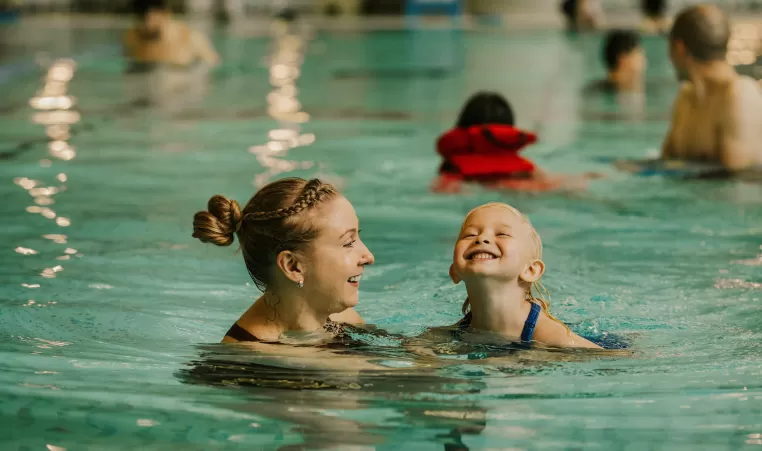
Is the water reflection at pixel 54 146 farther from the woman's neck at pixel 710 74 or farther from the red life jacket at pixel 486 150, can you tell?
the woman's neck at pixel 710 74

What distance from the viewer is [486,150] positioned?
6.36 meters

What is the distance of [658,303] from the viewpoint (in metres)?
4.59

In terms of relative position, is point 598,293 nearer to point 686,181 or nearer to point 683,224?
point 683,224

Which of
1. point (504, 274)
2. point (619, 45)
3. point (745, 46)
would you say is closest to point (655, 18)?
point (745, 46)

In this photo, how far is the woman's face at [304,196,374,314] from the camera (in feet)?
11.1

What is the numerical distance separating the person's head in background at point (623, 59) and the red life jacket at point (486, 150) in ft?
19.3

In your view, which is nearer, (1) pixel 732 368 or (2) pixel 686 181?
(1) pixel 732 368

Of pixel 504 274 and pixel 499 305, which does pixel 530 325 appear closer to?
pixel 499 305

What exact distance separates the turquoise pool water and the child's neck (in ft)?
0.41

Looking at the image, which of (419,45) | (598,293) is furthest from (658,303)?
(419,45)

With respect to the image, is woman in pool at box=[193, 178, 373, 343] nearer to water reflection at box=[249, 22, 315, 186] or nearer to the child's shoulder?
the child's shoulder

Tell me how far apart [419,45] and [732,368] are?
15613mm

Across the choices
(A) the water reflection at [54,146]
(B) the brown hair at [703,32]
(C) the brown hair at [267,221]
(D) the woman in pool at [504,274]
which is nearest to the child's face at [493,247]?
(D) the woman in pool at [504,274]

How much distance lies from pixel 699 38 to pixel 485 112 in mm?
1415
